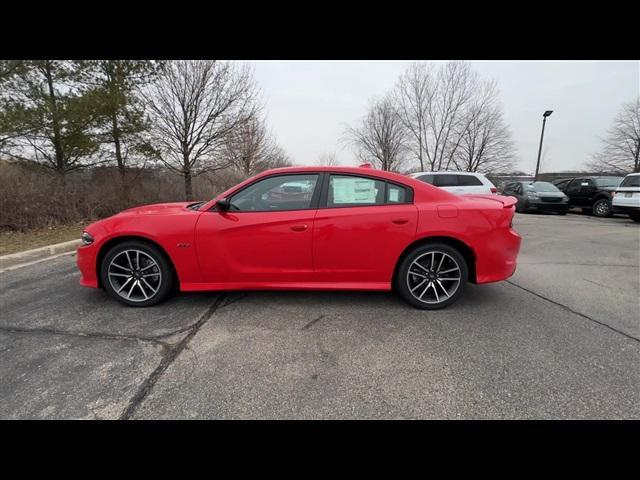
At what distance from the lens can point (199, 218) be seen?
2912 mm

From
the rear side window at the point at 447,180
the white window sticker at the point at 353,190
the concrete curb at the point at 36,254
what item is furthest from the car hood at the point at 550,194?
the concrete curb at the point at 36,254

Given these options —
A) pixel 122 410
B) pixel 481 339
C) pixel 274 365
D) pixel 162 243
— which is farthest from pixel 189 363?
pixel 481 339

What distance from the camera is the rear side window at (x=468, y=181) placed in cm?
889

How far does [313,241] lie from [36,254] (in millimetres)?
5537

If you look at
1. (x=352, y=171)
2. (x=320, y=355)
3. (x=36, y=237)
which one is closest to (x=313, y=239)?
(x=352, y=171)

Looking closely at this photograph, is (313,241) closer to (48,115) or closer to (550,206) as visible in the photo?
(48,115)

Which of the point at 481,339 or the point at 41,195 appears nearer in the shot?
the point at 481,339

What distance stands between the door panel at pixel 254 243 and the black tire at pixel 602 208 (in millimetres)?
14290

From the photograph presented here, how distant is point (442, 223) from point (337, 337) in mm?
1592

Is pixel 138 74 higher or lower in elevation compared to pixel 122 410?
higher

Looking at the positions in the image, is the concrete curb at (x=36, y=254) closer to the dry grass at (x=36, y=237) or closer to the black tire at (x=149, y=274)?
the dry grass at (x=36, y=237)
